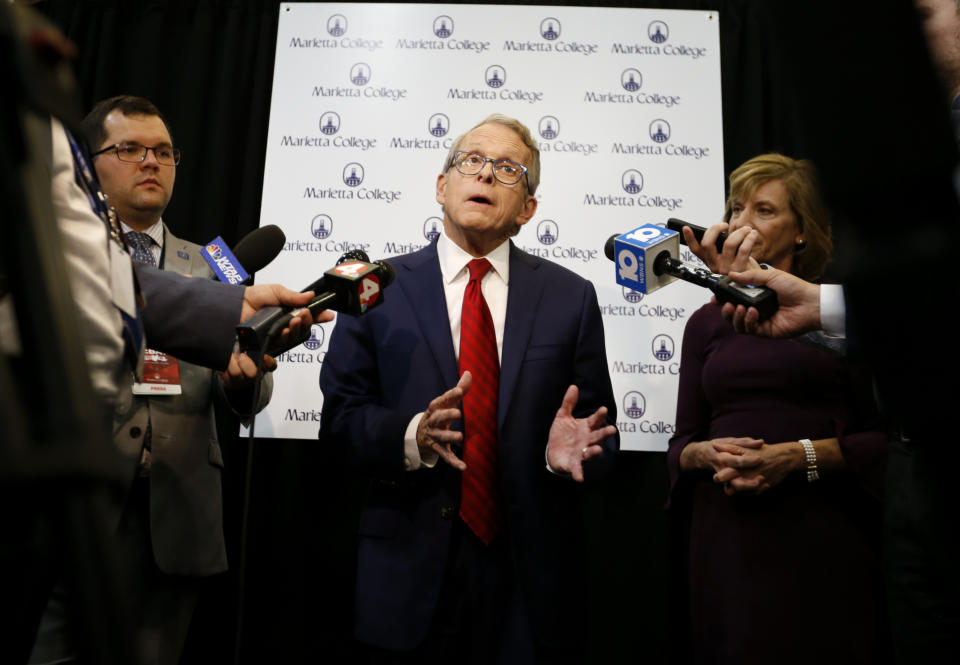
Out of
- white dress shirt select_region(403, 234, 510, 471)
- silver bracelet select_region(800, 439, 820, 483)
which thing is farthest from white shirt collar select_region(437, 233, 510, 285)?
silver bracelet select_region(800, 439, 820, 483)

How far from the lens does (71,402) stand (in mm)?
538

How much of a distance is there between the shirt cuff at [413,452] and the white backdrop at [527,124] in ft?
4.69

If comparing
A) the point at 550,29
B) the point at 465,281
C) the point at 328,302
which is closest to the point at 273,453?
the point at 465,281

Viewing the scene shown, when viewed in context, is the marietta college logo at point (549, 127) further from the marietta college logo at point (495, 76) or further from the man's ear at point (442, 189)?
the man's ear at point (442, 189)

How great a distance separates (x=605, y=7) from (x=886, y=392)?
12.3ft

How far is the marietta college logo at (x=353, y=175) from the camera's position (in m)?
3.68

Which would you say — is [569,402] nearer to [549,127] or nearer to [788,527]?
[788,527]

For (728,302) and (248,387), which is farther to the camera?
(248,387)

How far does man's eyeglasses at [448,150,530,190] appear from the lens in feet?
8.65

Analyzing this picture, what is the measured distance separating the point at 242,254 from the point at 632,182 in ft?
6.62

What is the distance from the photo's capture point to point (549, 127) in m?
3.72

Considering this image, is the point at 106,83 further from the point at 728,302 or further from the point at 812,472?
the point at 812,472

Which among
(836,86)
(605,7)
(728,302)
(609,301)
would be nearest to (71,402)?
(836,86)

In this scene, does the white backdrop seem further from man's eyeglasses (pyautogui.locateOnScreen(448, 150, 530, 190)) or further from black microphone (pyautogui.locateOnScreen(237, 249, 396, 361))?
black microphone (pyautogui.locateOnScreen(237, 249, 396, 361))
